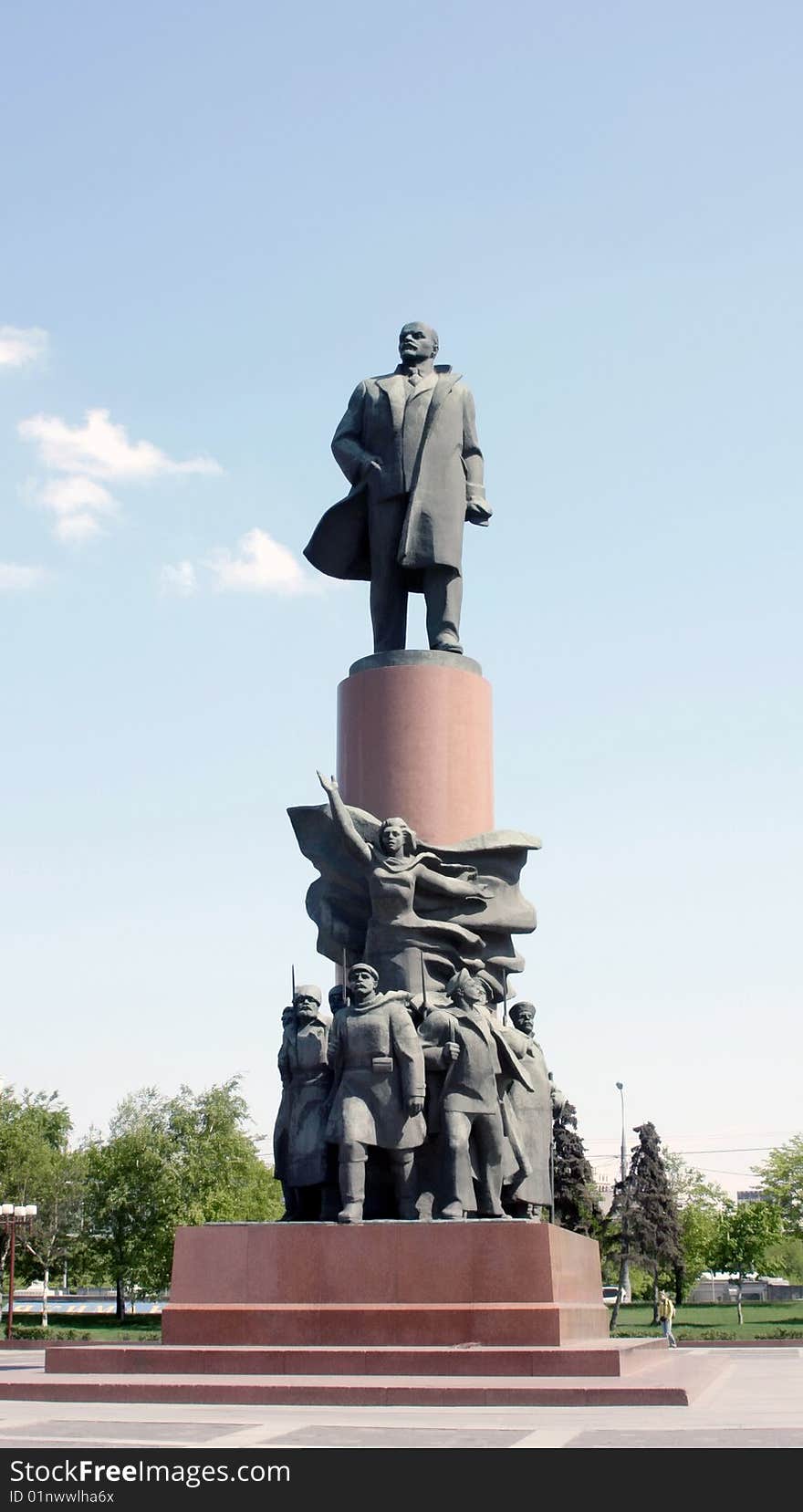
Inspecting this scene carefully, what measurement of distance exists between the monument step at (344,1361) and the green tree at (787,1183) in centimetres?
3645

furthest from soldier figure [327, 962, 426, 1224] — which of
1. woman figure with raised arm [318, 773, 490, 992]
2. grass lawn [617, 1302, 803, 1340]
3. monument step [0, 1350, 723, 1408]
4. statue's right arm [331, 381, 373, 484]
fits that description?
grass lawn [617, 1302, 803, 1340]

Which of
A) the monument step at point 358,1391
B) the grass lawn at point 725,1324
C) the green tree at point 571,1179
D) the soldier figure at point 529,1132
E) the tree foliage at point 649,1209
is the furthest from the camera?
the tree foliage at point 649,1209

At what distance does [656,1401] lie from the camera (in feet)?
30.3

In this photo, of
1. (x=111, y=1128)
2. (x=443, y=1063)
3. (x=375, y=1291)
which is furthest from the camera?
(x=111, y=1128)

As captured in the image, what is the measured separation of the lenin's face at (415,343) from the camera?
15.6 m

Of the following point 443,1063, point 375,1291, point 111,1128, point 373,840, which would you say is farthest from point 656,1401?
point 111,1128

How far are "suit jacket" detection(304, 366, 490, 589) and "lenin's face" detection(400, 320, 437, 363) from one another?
21 cm

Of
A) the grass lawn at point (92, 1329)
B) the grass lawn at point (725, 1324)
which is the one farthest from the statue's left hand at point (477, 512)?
the grass lawn at point (92, 1329)

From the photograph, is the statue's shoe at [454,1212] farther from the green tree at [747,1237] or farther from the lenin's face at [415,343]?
the green tree at [747,1237]

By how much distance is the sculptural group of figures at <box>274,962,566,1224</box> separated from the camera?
1247 centimetres

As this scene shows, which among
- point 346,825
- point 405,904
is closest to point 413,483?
point 346,825

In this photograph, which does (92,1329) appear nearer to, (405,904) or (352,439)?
(405,904)

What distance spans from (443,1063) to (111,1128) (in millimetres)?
36881
